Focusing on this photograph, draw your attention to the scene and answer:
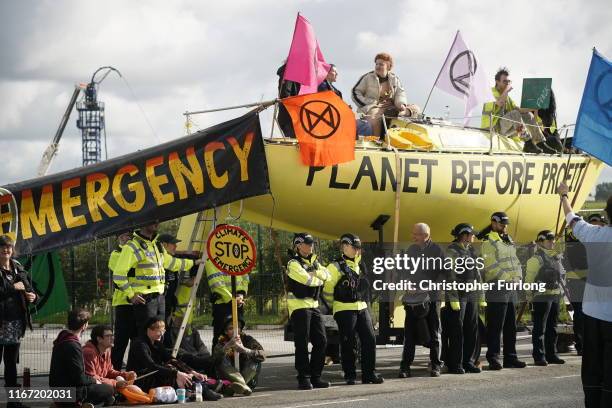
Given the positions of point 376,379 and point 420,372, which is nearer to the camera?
point 376,379

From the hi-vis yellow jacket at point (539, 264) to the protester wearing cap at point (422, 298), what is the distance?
192cm

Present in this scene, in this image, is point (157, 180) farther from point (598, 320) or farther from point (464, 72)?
point (464, 72)

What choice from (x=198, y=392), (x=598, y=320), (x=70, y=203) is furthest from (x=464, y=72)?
(x=598, y=320)

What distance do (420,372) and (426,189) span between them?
2678 mm

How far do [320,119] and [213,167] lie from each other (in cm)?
175

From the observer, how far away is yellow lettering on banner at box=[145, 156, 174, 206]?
1193 cm

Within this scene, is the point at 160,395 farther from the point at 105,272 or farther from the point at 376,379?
the point at 105,272

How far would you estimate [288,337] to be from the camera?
44.2 ft

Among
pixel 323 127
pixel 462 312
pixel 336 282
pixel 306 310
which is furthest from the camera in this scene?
pixel 462 312

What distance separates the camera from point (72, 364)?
1011cm

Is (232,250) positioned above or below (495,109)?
below

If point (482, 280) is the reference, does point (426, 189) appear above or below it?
above

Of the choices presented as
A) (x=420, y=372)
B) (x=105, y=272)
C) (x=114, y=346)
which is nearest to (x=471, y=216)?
(x=420, y=372)

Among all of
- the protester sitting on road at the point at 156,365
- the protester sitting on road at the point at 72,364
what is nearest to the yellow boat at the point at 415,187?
the protester sitting on road at the point at 156,365
